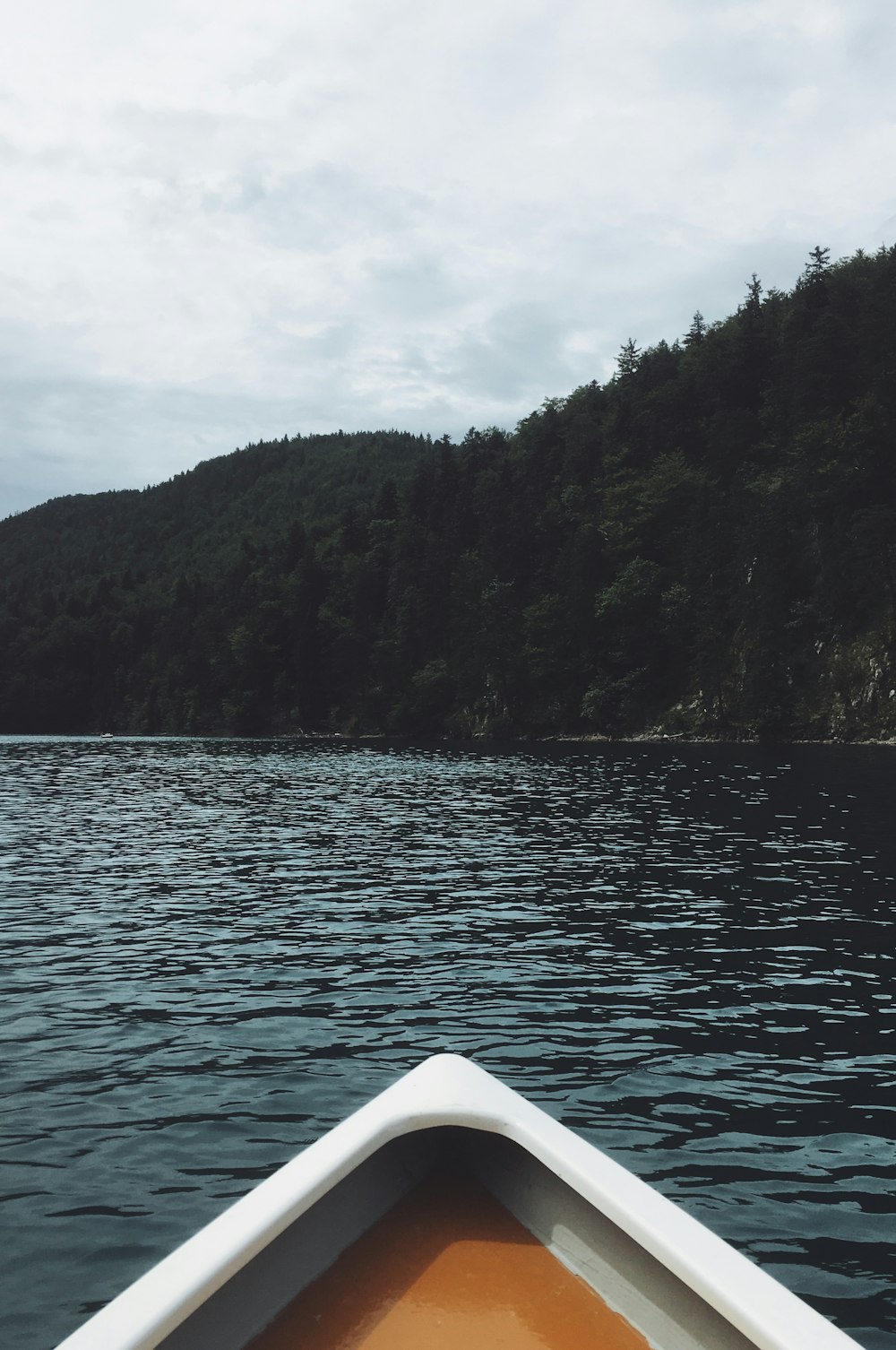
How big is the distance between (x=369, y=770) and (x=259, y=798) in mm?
17712

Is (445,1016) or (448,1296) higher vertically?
(448,1296)

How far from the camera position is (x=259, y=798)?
121 feet

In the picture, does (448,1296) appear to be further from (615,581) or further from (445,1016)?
(615,581)

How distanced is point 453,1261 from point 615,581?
3871 inches

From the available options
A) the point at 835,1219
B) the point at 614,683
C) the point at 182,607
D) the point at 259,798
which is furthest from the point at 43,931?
the point at 182,607

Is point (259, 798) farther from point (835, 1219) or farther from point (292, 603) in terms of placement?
point (292, 603)

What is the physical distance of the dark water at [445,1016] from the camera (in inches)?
253

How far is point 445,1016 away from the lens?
10680mm

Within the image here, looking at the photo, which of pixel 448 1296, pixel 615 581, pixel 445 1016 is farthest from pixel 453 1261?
pixel 615 581

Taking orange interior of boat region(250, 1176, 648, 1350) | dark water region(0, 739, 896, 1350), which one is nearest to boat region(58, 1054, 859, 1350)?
orange interior of boat region(250, 1176, 648, 1350)

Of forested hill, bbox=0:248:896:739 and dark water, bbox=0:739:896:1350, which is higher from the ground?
forested hill, bbox=0:248:896:739

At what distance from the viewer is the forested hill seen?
78.2m

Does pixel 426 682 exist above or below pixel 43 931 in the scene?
above

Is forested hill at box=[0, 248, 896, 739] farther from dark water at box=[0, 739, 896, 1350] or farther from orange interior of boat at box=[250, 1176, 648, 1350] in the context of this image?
orange interior of boat at box=[250, 1176, 648, 1350]
